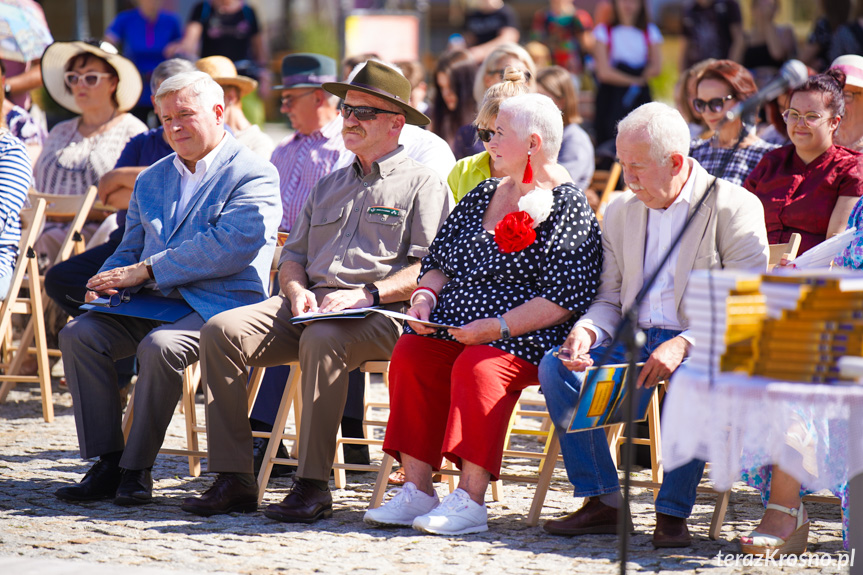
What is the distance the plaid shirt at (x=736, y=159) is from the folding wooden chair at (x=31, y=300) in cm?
366

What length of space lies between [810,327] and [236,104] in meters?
4.92

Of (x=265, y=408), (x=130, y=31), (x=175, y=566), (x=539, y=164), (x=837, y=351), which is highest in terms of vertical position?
(x=130, y=31)

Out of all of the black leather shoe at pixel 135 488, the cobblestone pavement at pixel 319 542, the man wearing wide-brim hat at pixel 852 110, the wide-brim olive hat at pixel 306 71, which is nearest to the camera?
the cobblestone pavement at pixel 319 542

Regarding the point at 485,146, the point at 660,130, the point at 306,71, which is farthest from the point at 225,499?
the point at 306,71

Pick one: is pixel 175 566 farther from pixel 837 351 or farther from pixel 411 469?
pixel 837 351

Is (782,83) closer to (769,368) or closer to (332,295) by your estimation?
(769,368)

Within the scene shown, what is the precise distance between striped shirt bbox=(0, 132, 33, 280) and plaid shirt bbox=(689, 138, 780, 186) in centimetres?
363

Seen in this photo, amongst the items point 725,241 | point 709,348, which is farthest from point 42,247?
point 709,348

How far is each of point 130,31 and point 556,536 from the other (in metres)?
7.57

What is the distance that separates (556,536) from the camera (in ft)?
12.8

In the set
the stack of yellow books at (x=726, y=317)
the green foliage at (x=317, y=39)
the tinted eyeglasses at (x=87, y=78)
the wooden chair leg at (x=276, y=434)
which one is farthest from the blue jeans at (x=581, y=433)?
the green foliage at (x=317, y=39)

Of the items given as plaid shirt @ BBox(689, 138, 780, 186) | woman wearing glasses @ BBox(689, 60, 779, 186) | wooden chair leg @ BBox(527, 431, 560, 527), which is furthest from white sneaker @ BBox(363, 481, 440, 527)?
woman wearing glasses @ BBox(689, 60, 779, 186)

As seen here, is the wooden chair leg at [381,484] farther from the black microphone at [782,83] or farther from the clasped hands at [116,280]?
the black microphone at [782,83]

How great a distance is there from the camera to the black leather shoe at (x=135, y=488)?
4.24 m
